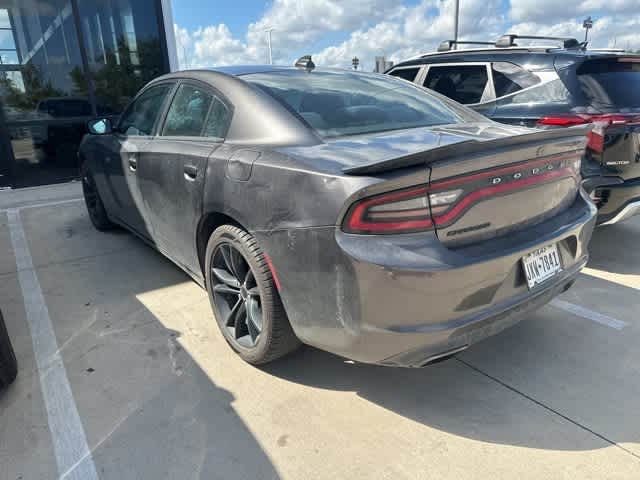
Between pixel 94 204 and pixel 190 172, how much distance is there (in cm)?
287

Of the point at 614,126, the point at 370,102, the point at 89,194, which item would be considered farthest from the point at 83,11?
the point at 614,126

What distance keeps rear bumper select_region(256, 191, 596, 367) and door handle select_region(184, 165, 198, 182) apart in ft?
2.54

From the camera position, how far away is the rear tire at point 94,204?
4750 millimetres

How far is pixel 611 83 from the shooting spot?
142 inches

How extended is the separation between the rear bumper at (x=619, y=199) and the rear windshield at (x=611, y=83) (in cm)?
58

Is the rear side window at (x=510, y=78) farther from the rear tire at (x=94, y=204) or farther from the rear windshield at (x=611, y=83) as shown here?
the rear tire at (x=94, y=204)

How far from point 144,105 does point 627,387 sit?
3.70m

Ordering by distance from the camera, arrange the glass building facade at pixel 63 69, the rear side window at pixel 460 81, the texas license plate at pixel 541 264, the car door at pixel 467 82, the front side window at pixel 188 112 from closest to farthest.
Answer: the texas license plate at pixel 541 264 → the front side window at pixel 188 112 → the car door at pixel 467 82 → the rear side window at pixel 460 81 → the glass building facade at pixel 63 69

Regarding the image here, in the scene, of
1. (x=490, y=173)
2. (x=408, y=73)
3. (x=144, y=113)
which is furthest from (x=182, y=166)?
(x=408, y=73)

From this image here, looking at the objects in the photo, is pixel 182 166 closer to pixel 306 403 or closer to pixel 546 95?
pixel 306 403

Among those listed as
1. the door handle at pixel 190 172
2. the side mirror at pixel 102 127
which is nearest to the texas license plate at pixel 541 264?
the door handle at pixel 190 172

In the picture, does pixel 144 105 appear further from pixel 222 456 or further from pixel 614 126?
pixel 614 126

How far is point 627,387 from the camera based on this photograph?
7.45 ft

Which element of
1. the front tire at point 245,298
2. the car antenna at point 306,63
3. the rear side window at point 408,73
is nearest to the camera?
the front tire at point 245,298
